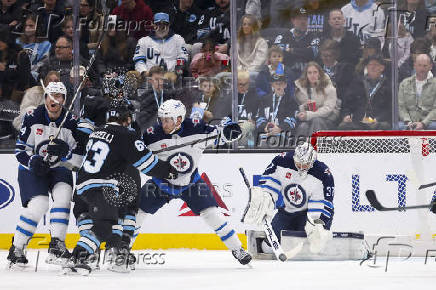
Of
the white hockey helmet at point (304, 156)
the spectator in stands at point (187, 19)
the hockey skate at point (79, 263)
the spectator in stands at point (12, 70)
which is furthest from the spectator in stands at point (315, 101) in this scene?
the hockey skate at point (79, 263)

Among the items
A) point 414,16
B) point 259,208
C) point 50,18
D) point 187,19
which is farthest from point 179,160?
point 414,16

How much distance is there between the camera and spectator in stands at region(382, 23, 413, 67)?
24.1 feet

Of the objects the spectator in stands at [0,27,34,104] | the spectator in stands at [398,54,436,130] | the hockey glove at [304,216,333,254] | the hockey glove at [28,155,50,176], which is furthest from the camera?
the spectator in stands at [0,27,34,104]

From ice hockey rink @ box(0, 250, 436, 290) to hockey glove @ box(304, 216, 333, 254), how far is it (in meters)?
0.17

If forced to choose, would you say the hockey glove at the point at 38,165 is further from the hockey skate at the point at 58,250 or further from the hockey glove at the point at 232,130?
the hockey glove at the point at 232,130

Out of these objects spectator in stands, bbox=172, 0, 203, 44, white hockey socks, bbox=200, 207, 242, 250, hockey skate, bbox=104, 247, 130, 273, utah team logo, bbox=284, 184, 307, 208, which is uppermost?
spectator in stands, bbox=172, 0, 203, 44

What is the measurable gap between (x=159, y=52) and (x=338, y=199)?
2.04 metres

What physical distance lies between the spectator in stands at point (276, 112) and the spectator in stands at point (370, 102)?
44 cm

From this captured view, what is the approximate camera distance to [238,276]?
495 cm

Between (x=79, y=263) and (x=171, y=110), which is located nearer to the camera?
(x=79, y=263)

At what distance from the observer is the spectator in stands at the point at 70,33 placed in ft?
24.1

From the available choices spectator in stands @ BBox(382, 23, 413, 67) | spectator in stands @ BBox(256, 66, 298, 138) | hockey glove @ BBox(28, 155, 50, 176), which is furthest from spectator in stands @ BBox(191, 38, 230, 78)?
hockey glove @ BBox(28, 155, 50, 176)

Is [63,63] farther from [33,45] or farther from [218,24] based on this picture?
[218,24]

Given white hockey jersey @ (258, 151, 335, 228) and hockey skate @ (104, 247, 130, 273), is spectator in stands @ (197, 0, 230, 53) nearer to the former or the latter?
white hockey jersey @ (258, 151, 335, 228)
